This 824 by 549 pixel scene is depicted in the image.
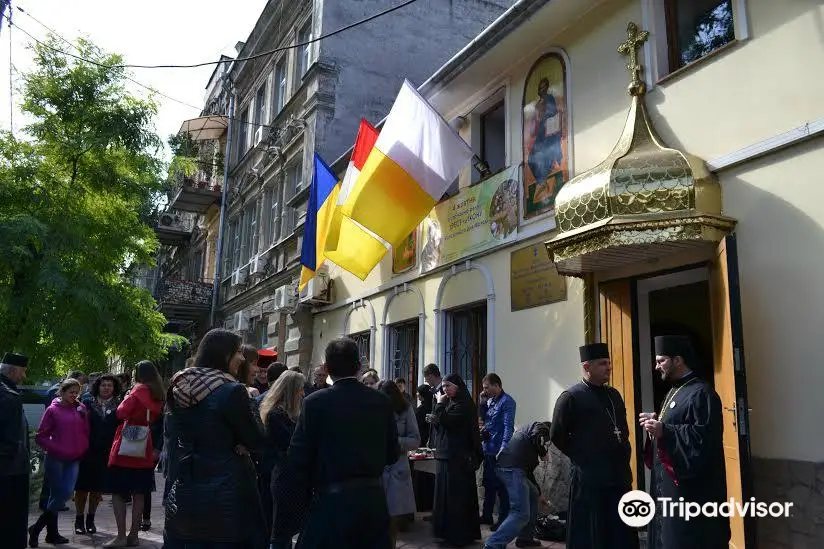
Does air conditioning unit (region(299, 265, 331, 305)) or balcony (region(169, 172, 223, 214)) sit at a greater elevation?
balcony (region(169, 172, 223, 214))

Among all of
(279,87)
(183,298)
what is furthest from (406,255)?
(183,298)

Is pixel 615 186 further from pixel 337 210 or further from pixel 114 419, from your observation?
pixel 114 419

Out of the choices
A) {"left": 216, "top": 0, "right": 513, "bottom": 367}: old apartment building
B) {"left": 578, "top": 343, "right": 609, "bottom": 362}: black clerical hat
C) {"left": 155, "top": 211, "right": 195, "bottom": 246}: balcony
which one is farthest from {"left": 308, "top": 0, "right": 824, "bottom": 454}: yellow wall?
{"left": 155, "top": 211, "right": 195, "bottom": 246}: balcony

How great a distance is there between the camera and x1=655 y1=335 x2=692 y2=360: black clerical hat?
4727 millimetres

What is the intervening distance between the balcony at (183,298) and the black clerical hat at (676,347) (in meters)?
20.3

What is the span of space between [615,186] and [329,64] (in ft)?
37.3

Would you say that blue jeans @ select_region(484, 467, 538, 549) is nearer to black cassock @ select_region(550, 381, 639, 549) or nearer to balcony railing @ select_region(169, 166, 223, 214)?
black cassock @ select_region(550, 381, 639, 549)

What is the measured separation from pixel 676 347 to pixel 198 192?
2206cm

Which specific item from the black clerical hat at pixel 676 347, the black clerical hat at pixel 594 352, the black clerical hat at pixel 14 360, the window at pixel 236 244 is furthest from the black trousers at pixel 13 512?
the window at pixel 236 244

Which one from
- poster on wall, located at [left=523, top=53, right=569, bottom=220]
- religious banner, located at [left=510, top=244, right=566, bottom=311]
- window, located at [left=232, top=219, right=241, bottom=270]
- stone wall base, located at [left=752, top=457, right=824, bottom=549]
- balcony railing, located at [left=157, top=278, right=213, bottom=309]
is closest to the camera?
stone wall base, located at [left=752, top=457, right=824, bottom=549]

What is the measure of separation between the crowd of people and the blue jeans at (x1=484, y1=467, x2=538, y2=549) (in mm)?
13

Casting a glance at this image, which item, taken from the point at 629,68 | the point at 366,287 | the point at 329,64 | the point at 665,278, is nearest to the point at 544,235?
the point at 665,278

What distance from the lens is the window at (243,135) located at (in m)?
23.3

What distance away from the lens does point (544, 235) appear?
8391 millimetres
